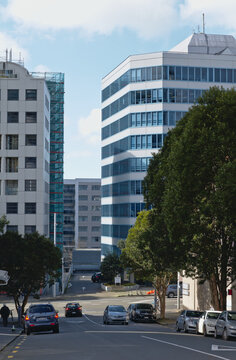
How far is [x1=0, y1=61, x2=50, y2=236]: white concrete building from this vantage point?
85.9 metres

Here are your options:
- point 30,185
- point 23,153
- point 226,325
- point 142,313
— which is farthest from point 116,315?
point 23,153

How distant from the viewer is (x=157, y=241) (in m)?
37.8

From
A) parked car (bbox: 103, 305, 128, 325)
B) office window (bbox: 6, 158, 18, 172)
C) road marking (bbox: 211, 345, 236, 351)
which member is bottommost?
parked car (bbox: 103, 305, 128, 325)

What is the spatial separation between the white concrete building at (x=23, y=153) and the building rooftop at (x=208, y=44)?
2536 cm

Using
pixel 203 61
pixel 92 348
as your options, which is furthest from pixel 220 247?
pixel 203 61

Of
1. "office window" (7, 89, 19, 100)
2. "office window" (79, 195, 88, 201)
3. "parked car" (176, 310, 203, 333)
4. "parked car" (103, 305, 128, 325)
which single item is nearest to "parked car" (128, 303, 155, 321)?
"parked car" (103, 305, 128, 325)

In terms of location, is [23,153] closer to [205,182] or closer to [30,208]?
[30,208]

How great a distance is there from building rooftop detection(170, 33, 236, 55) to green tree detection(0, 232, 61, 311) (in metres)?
53.1

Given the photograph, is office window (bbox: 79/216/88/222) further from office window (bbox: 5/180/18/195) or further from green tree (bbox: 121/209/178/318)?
green tree (bbox: 121/209/178/318)

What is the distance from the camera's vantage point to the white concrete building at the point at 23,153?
282 feet

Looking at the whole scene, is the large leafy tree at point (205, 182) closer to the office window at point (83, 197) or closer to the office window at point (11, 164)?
the office window at point (11, 164)

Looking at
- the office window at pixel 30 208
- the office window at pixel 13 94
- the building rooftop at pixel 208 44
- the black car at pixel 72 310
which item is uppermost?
the building rooftop at pixel 208 44

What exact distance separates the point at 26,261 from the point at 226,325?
2577 centimetres

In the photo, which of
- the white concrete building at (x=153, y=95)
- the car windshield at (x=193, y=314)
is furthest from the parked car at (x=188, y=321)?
the white concrete building at (x=153, y=95)
